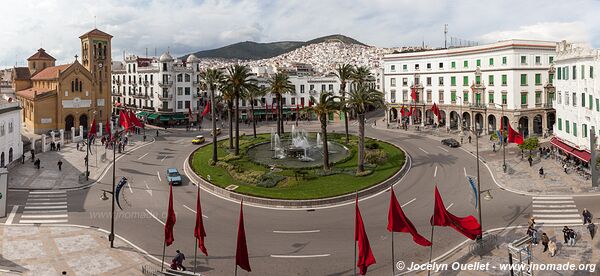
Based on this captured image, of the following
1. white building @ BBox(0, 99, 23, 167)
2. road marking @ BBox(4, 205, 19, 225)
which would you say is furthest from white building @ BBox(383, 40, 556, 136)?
white building @ BBox(0, 99, 23, 167)

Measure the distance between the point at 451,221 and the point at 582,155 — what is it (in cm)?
2984

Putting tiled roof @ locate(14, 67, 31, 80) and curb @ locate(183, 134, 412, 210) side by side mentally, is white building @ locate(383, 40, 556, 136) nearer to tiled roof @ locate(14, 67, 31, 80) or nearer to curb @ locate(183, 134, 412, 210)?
curb @ locate(183, 134, 412, 210)

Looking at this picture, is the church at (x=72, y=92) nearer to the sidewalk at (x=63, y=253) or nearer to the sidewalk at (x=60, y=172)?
the sidewalk at (x=60, y=172)

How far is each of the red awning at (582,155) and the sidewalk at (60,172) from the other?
50801 mm

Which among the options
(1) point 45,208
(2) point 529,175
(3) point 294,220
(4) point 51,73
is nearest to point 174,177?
(1) point 45,208

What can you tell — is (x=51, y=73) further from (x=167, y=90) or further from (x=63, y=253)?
(x=63, y=253)

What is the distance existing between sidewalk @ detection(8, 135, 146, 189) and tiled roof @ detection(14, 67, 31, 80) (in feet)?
127

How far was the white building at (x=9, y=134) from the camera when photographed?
5259cm

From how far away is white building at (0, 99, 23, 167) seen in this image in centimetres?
5259

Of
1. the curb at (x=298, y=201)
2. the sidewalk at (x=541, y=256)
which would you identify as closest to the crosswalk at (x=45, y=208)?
the curb at (x=298, y=201)

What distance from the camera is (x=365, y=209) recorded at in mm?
38500

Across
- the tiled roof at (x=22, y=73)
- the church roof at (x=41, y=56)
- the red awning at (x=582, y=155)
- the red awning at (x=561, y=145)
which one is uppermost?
the church roof at (x=41, y=56)

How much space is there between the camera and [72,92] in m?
80.4

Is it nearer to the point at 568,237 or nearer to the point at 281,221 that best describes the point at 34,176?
the point at 281,221
